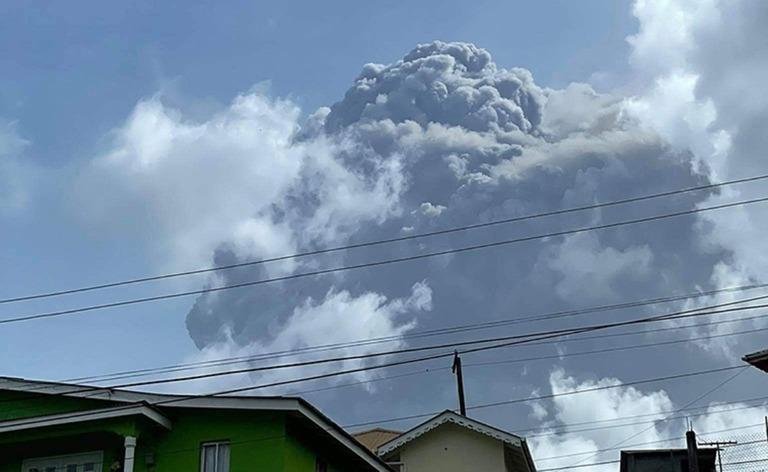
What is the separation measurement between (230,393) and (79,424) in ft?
12.4

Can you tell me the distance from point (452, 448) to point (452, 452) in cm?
15

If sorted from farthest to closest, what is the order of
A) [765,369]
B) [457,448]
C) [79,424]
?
[457,448]
[79,424]
[765,369]

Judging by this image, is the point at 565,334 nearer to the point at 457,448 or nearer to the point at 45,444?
the point at 45,444

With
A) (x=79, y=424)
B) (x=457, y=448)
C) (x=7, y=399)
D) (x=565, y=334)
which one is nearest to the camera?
(x=565, y=334)

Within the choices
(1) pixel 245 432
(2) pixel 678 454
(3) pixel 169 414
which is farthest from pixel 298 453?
(2) pixel 678 454

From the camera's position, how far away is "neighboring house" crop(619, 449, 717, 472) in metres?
26.0

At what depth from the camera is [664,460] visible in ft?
86.0

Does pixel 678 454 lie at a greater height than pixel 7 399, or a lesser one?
lesser

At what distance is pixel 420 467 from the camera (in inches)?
1571

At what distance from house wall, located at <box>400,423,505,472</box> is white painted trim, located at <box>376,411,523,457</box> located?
0.93ft

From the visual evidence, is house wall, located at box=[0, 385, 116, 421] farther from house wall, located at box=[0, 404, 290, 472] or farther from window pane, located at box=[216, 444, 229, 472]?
window pane, located at box=[216, 444, 229, 472]

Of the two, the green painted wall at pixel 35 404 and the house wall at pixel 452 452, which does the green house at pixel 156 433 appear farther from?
the house wall at pixel 452 452

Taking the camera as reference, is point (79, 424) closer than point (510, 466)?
Yes

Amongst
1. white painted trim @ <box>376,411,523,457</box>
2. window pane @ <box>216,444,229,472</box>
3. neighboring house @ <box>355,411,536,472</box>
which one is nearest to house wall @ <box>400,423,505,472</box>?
neighboring house @ <box>355,411,536,472</box>
